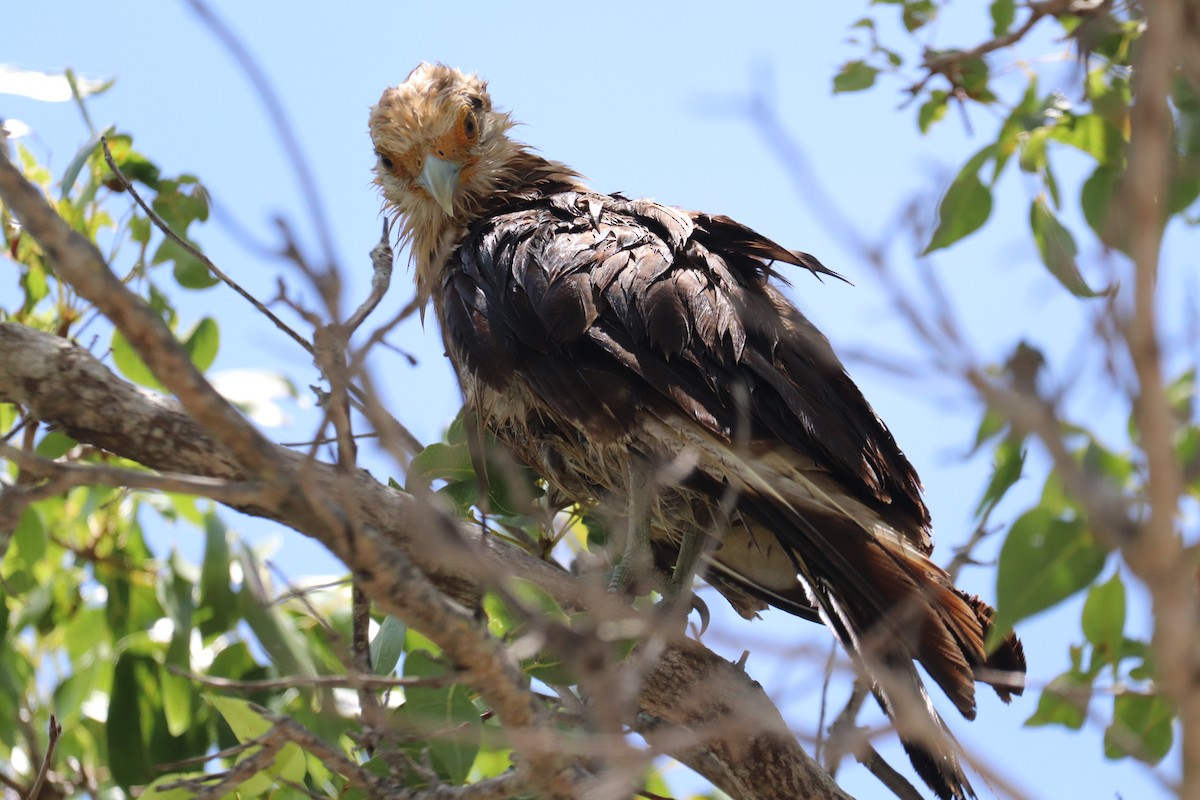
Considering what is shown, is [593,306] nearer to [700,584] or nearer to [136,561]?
[700,584]

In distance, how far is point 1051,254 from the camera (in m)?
2.41

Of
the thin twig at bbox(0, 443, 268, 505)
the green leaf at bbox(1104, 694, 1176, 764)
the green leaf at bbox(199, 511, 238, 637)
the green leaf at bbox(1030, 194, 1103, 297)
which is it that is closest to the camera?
the thin twig at bbox(0, 443, 268, 505)

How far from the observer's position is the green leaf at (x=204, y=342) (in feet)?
11.6

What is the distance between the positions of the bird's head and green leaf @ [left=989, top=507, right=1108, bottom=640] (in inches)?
95.6

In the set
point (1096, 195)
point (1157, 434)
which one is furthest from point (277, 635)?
point (1157, 434)

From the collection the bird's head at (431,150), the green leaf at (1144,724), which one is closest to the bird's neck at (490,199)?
the bird's head at (431,150)

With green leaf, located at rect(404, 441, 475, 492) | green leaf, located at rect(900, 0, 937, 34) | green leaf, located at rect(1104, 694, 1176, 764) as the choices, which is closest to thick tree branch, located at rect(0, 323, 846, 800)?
green leaf, located at rect(404, 441, 475, 492)

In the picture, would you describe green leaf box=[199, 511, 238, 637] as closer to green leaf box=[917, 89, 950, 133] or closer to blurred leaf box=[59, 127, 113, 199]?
blurred leaf box=[59, 127, 113, 199]

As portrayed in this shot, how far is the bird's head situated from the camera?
393 centimetres

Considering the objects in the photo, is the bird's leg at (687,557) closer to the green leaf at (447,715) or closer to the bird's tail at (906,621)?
the bird's tail at (906,621)

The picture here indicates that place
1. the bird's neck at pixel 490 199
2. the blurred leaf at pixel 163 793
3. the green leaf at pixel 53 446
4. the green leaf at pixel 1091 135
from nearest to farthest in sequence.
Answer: the blurred leaf at pixel 163 793 → the green leaf at pixel 1091 135 → the green leaf at pixel 53 446 → the bird's neck at pixel 490 199

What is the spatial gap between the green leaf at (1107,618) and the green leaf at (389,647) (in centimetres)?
142

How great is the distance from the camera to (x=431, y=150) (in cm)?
393

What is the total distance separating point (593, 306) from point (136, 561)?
72.6 inches
